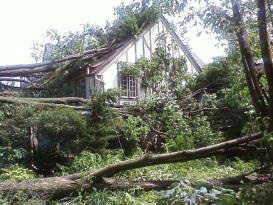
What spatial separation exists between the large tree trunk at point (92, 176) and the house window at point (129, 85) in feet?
27.8

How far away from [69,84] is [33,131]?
5.53 metres

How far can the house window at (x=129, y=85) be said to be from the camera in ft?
47.7

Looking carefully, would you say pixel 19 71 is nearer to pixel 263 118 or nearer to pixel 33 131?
pixel 33 131

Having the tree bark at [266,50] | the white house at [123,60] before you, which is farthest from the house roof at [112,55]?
the tree bark at [266,50]

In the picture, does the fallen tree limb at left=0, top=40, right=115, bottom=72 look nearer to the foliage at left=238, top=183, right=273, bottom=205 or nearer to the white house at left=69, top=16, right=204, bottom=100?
the white house at left=69, top=16, right=204, bottom=100

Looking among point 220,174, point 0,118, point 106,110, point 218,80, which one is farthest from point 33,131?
point 218,80

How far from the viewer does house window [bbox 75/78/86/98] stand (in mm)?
14166

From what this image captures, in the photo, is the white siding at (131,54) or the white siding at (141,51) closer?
the white siding at (141,51)

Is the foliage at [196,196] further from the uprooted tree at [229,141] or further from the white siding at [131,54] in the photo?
the white siding at [131,54]

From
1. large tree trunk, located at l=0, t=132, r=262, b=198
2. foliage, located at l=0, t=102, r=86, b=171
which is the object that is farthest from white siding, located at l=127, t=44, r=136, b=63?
large tree trunk, located at l=0, t=132, r=262, b=198

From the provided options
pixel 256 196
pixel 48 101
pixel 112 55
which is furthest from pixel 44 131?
pixel 256 196

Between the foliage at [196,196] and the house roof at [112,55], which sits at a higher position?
the house roof at [112,55]

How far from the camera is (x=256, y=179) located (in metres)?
5.84

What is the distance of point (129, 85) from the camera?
581 inches
